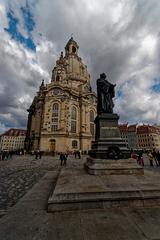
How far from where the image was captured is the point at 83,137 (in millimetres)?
42031

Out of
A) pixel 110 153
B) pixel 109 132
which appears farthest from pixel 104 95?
pixel 110 153

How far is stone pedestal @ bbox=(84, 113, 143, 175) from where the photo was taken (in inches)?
221

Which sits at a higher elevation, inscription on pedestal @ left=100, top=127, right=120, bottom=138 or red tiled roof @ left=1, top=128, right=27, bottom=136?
red tiled roof @ left=1, top=128, right=27, bottom=136

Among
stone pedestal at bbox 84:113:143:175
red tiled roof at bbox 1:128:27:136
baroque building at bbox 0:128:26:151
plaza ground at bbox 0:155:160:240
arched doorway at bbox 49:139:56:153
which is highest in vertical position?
red tiled roof at bbox 1:128:27:136

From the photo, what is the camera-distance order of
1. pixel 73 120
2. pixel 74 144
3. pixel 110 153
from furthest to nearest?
pixel 73 120, pixel 74 144, pixel 110 153

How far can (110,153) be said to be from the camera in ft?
20.4

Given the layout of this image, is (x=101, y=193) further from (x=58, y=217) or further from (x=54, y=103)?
(x=54, y=103)

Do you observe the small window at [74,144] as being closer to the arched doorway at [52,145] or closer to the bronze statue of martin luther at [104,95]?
the arched doorway at [52,145]

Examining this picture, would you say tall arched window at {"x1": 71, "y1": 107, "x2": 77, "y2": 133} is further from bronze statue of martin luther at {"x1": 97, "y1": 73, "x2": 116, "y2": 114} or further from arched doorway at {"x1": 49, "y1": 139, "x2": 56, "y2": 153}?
bronze statue of martin luther at {"x1": 97, "y1": 73, "x2": 116, "y2": 114}

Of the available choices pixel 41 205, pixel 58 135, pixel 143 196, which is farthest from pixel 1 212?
pixel 58 135

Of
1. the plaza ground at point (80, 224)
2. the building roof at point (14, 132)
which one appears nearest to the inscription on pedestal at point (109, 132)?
the plaza ground at point (80, 224)

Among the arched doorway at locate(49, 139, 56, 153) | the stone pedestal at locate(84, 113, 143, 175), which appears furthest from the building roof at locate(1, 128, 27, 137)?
the stone pedestal at locate(84, 113, 143, 175)

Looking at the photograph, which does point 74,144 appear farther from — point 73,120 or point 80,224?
point 80,224

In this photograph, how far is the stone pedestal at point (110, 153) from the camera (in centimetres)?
561
